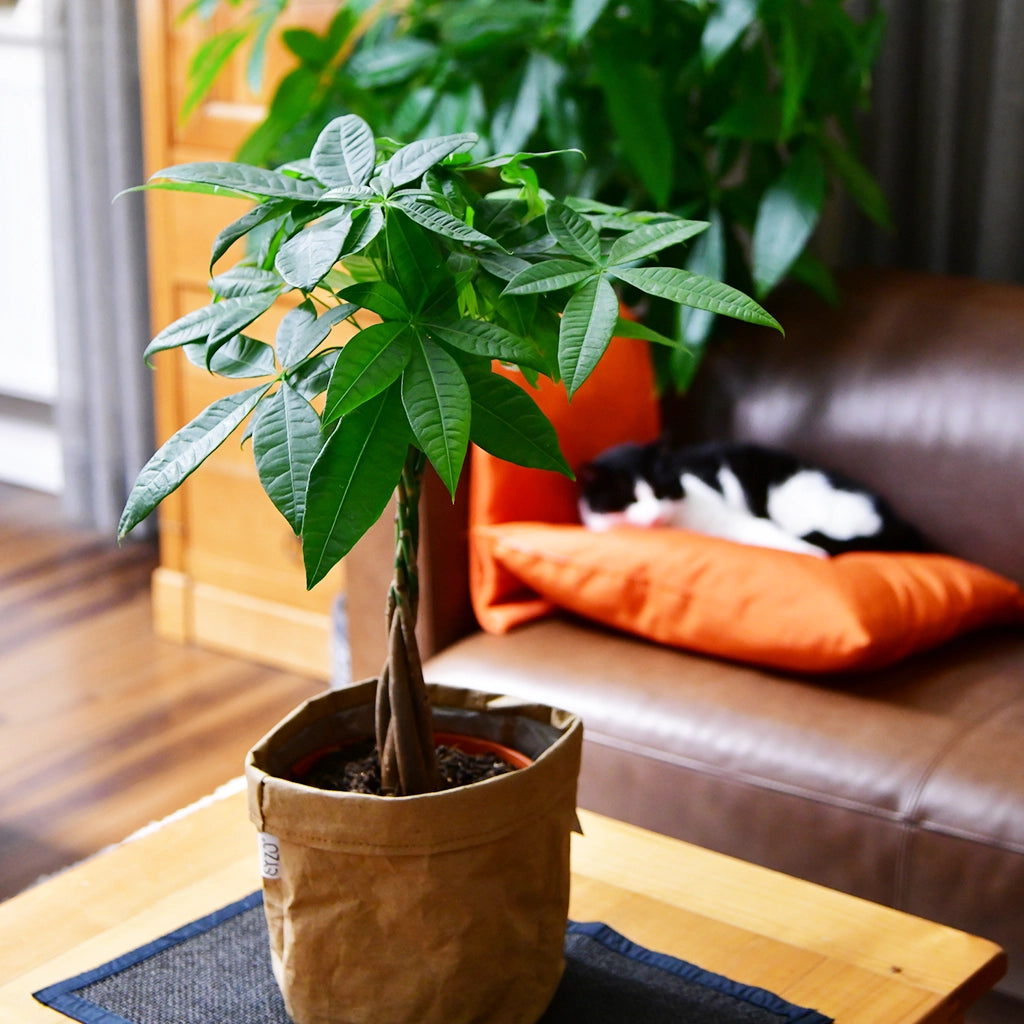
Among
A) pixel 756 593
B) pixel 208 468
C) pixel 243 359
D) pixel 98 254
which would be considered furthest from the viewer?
pixel 98 254

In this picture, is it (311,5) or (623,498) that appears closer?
(623,498)

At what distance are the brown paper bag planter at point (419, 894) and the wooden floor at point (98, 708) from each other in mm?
1111

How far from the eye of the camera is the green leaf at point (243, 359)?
30.0 inches

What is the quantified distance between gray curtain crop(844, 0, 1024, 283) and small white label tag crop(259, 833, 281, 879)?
1497 millimetres

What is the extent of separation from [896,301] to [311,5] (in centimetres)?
108

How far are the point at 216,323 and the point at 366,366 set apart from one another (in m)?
0.12

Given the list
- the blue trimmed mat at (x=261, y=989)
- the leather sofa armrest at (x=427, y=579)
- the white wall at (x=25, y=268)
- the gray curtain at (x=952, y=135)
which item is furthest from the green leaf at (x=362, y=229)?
the white wall at (x=25, y=268)

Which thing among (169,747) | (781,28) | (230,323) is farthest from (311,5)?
(230,323)

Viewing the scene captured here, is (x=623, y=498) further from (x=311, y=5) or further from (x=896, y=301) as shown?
(x=311, y=5)

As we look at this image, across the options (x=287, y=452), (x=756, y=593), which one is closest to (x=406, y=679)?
(x=287, y=452)

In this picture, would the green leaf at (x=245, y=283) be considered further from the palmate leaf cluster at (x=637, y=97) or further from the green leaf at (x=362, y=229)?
the palmate leaf cluster at (x=637, y=97)

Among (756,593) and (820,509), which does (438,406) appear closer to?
(756,593)

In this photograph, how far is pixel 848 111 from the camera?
184cm

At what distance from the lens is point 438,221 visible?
0.67m
